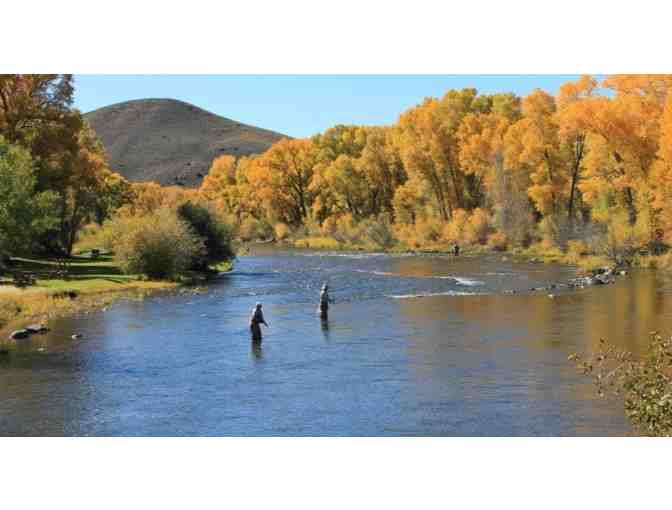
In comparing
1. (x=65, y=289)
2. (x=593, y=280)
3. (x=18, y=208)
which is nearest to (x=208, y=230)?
(x=65, y=289)

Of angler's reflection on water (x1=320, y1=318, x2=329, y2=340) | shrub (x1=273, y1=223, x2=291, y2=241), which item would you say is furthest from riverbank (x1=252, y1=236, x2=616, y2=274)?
angler's reflection on water (x1=320, y1=318, x2=329, y2=340)

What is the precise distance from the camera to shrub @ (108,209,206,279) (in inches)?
1593

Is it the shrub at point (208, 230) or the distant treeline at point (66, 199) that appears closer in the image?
the distant treeline at point (66, 199)

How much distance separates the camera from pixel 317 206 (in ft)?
277

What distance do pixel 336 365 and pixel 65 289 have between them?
17.7 m

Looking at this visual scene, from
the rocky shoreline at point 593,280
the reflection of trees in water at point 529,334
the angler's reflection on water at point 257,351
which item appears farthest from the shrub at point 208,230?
the angler's reflection on water at point 257,351

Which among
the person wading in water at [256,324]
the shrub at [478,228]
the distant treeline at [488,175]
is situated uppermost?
the distant treeline at [488,175]

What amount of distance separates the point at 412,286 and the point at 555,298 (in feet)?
25.1

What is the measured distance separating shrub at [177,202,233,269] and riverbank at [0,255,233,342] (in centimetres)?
143

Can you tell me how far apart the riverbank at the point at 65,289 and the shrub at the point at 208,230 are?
4.68 ft

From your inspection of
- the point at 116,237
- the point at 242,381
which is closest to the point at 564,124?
the point at 116,237

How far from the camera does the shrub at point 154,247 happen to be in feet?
133

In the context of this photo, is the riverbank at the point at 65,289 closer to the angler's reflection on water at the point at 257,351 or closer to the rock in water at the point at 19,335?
the rock in water at the point at 19,335

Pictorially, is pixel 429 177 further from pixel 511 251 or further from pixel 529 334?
pixel 529 334
